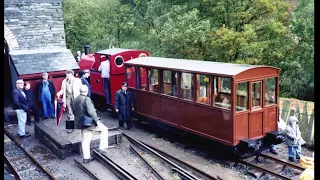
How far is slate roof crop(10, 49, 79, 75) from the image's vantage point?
1210 centimetres

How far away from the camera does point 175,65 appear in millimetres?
9805

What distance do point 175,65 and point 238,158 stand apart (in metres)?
3.14

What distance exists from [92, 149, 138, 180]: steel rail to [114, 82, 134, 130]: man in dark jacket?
238cm

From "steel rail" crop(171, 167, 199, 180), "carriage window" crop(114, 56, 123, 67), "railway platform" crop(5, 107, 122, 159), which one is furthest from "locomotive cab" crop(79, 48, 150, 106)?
"steel rail" crop(171, 167, 199, 180)

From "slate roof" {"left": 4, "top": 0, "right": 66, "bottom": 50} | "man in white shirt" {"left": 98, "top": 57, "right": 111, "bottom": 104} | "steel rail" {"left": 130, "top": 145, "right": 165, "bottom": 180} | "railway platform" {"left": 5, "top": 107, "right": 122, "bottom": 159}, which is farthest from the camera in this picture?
"slate roof" {"left": 4, "top": 0, "right": 66, "bottom": 50}

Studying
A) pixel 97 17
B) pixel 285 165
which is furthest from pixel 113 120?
pixel 97 17

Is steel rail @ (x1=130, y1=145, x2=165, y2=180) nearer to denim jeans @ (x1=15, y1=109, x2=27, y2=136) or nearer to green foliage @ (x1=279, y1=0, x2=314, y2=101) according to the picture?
denim jeans @ (x1=15, y1=109, x2=27, y2=136)

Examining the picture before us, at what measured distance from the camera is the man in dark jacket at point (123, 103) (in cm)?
1072

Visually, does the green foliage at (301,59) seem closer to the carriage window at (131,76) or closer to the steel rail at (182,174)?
the carriage window at (131,76)

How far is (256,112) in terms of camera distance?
27.1ft

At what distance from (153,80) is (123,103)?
1236mm

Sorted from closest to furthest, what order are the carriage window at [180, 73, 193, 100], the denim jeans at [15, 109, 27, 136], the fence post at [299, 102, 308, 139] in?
1. the carriage window at [180, 73, 193, 100]
2. the fence post at [299, 102, 308, 139]
3. the denim jeans at [15, 109, 27, 136]

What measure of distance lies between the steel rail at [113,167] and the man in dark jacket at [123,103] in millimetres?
2383

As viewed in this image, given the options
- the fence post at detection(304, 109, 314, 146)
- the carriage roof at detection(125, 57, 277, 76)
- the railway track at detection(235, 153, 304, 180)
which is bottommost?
the railway track at detection(235, 153, 304, 180)
